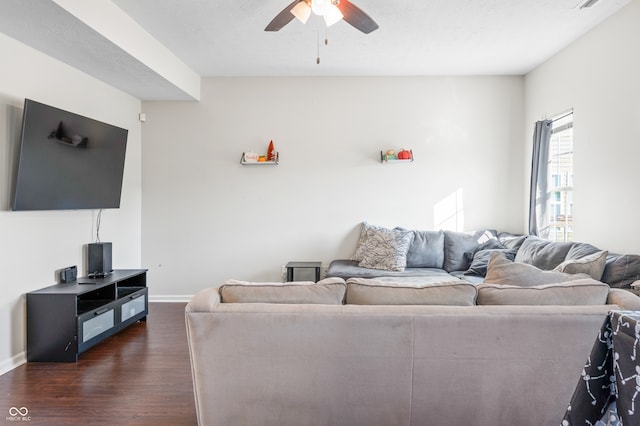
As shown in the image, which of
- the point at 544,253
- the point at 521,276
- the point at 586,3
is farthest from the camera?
the point at 544,253

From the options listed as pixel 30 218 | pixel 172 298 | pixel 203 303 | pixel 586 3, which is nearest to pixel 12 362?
pixel 30 218

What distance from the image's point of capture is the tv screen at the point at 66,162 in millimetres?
2980

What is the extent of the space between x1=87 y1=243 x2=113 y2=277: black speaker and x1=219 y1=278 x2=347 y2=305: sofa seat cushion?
8.34 feet

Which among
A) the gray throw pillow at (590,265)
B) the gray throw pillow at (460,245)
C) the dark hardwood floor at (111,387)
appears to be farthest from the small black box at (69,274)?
the gray throw pillow at (590,265)

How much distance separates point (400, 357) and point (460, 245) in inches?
116

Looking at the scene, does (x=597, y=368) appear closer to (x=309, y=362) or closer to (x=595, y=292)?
(x=595, y=292)

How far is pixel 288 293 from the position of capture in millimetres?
1922

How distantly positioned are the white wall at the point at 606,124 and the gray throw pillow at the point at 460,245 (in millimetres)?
970

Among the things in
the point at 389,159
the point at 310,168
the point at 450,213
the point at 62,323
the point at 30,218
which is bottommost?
the point at 62,323

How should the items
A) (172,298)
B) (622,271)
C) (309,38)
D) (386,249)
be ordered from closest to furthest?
1. (622,271)
2. (309,38)
3. (386,249)
4. (172,298)

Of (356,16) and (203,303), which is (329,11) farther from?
(203,303)

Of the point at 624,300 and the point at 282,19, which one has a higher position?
the point at 282,19

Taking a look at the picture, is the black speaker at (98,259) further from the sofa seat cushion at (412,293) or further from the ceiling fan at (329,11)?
the sofa seat cushion at (412,293)

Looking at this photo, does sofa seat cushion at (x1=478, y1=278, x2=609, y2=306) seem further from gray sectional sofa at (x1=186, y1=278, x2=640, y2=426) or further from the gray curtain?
the gray curtain
